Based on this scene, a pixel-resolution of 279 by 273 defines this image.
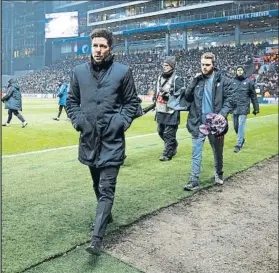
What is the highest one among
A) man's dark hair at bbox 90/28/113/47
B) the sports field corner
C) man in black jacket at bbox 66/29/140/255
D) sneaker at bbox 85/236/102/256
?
man's dark hair at bbox 90/28/113/47

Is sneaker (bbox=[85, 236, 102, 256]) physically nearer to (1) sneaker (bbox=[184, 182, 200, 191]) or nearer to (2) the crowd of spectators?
(1) sneaker (bbox=[184, 182, 200, 191])

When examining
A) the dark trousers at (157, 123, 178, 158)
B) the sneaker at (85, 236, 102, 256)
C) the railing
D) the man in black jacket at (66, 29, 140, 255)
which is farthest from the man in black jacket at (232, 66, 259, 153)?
the sneaker at (85, 236, 102, 256)

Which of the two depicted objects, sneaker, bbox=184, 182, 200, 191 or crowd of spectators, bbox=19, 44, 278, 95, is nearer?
sneaker, bbox=184, 182, 200, 191

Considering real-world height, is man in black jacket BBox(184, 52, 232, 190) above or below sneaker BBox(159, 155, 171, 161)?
above

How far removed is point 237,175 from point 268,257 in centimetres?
293

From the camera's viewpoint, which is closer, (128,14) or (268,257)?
(268,257)

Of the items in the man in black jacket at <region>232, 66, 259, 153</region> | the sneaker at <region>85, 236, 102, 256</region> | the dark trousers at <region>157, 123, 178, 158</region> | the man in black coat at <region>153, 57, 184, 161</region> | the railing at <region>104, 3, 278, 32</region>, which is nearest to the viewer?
the sneaker at <region>85, 236, 102, 256</region>

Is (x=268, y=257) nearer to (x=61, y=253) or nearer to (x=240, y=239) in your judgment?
(x=240, y=239)

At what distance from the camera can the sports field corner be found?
3.01 meters

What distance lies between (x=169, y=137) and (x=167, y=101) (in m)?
0.73

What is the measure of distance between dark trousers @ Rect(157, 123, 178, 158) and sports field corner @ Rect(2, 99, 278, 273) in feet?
1.00

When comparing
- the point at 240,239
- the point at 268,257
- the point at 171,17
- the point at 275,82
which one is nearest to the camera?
the point at 268,257

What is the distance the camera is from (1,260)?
288cm

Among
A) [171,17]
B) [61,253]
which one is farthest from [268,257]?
[171,17]
